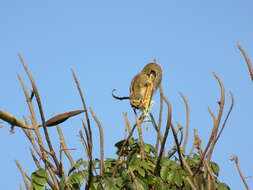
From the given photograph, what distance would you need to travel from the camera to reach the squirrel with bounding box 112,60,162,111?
12.6 ft

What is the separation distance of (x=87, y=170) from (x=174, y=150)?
0.56 m

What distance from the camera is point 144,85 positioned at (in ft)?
13.4

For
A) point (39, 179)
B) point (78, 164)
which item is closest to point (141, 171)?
point (78, 164)

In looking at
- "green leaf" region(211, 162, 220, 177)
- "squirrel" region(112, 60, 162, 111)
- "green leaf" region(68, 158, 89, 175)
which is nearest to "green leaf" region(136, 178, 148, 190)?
"green leaf" region(68, 158, 89, 175)

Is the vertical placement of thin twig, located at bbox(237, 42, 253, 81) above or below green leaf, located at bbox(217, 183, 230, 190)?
above

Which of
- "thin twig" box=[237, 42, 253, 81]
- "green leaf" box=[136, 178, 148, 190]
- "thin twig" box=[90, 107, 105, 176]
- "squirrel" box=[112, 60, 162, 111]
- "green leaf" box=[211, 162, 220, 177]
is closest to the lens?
"thin twig" box=[237, 42, 253, 81]

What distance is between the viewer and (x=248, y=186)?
85.1 inches

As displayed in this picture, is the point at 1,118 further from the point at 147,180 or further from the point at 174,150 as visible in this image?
the point at 174,150

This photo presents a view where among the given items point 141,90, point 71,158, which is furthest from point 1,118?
point 141,90

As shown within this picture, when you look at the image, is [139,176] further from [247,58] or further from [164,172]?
[247,58]

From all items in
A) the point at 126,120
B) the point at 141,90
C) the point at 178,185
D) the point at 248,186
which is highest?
the point at 141,90

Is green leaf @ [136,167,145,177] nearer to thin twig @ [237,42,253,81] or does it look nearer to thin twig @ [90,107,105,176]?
thin twig @ [90,107,105,176]

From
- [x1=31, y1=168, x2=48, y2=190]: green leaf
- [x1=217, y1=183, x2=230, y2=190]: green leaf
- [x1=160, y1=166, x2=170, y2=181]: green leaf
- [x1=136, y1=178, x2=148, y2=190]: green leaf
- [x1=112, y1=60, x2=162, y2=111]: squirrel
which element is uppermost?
[x1=112, y1=60, x2=162, y2=111]: squirrel

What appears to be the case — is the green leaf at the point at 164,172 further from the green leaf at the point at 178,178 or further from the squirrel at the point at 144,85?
the squirrel at the point at 144,85
